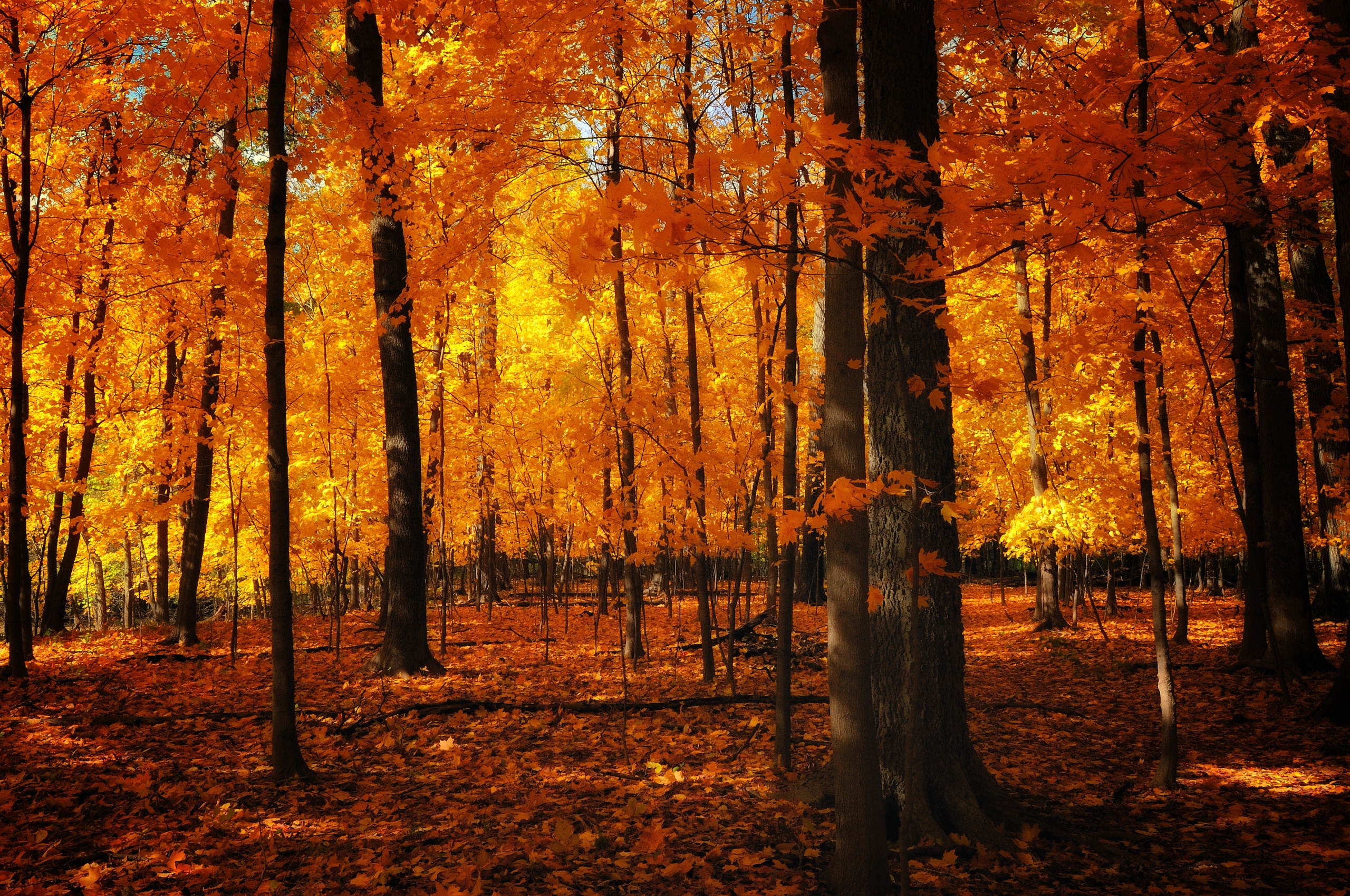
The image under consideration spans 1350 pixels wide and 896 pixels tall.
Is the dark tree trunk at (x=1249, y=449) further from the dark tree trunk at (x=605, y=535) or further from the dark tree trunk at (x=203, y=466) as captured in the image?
the dark tree trunk at (x=203, y=466)

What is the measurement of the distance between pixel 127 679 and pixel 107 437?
5366 millimetres

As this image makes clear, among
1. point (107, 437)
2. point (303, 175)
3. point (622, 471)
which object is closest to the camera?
point (303, 175)

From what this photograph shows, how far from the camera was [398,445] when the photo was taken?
27.2 ft

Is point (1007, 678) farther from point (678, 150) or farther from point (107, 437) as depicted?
point (107, 437)

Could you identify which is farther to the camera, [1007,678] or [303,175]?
[1007,678]

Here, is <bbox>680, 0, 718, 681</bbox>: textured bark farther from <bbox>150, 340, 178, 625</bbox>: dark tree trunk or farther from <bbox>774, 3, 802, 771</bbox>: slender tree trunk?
<bbox>150, 340, 178, 625</bbox>: dark tree trunk

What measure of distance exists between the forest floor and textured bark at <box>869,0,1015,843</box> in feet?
1.26

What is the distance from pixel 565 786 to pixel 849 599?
2.70 m

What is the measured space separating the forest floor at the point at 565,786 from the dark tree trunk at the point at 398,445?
1.68 ft

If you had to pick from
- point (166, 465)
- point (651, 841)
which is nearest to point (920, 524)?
point (651, 841)

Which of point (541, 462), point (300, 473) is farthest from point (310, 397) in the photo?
point (541, 462)

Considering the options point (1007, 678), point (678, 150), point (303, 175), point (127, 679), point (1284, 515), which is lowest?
point (1007, 678)

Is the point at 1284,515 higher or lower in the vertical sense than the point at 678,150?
lower

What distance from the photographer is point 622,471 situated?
323 inches
